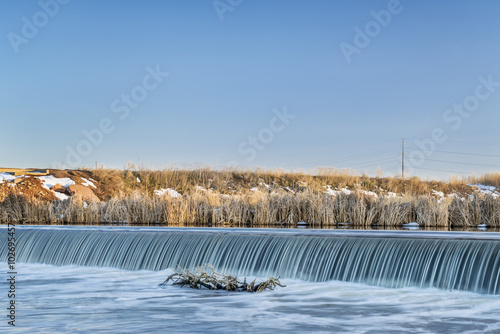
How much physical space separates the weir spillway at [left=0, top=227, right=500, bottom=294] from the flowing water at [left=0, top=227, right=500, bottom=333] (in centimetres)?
2

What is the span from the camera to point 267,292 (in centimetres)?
896

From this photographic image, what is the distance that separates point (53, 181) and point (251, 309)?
23.2m

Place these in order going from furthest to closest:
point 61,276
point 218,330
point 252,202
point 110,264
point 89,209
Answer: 1. point 89,209
2. point 252,202
3. point 110,264
4. point 61,276
5. point 218,330

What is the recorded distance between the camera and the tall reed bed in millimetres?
16406

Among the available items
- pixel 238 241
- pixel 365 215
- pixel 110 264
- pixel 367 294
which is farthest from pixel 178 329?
pixel 365 215

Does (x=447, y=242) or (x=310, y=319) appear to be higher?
(x=447, y=242)

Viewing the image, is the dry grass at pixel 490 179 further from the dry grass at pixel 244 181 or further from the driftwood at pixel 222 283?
the driftwood at pixel 222 283

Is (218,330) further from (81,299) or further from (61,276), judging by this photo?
(61,276)

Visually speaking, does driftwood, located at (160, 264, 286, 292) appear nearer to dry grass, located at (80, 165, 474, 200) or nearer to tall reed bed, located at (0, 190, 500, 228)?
tall reed bed, located at (0, 190, 500, 228)

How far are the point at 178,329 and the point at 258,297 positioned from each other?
213cm

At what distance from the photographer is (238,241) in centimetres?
1156

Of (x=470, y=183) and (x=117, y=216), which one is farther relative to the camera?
(x=470, y=183)

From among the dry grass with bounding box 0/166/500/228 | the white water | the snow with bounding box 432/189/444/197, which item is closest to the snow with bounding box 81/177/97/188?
the dry grass with bounding box 0/166/500/228

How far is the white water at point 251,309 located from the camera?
21.8ft
